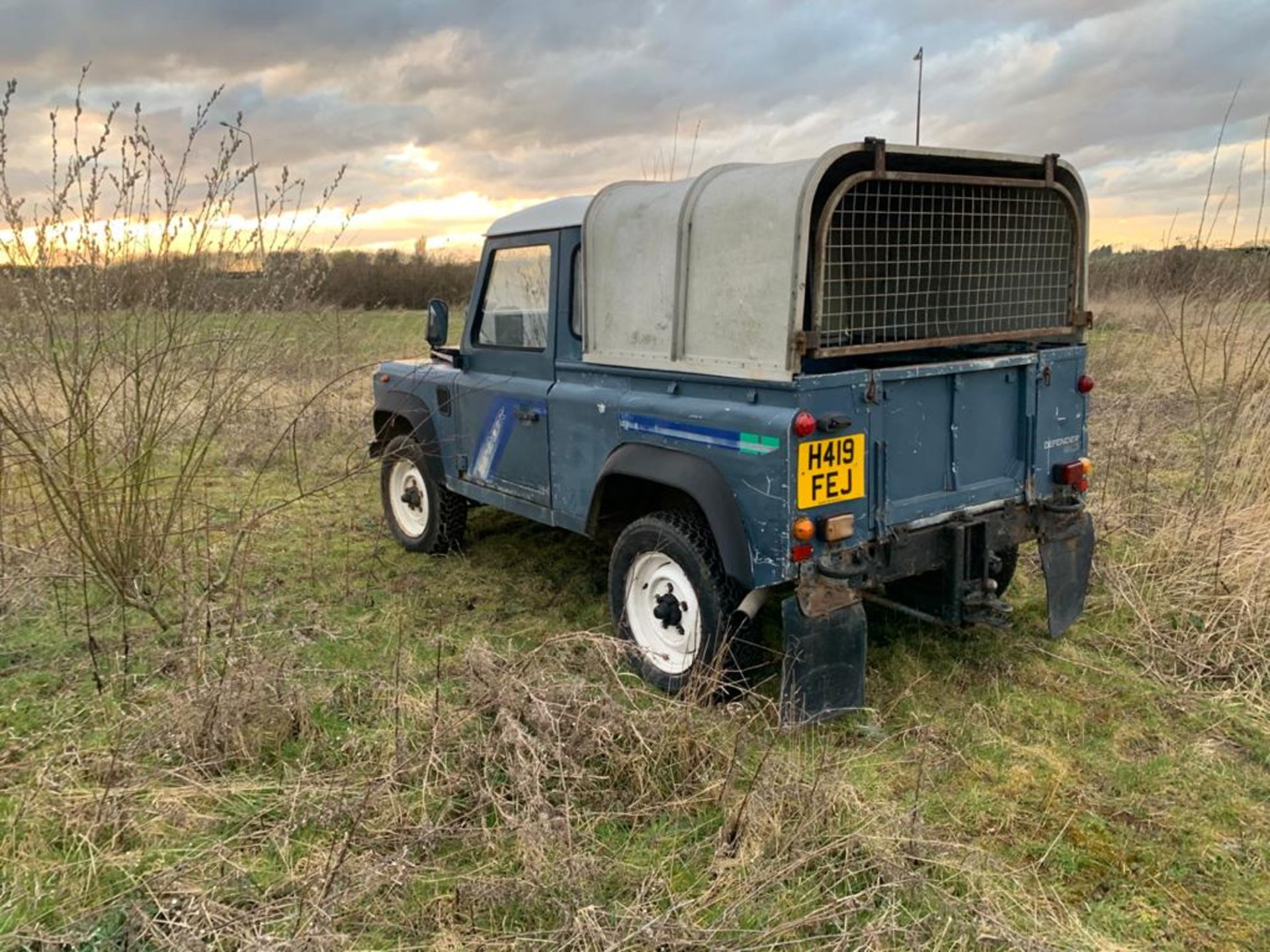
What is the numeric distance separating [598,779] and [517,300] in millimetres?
2882

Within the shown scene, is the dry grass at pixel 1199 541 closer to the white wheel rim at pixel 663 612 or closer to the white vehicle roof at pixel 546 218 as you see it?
the white wheel rim at pixel 663 612

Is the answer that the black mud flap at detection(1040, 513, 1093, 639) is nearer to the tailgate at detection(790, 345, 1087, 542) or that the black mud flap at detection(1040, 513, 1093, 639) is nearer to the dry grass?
the tailgate at detection(790, 345, 1087, 542)

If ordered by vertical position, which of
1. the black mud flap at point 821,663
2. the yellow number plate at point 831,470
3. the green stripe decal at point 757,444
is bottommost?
the black mud flap at point 821,663

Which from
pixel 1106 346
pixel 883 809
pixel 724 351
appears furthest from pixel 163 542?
pixel 1106 346

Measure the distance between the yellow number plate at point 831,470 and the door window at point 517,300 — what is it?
6.17 feet

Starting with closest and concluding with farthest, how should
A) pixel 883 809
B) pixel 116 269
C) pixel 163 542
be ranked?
1. pixel 883 809
2. pixel 116 269
3. pixel 163 542

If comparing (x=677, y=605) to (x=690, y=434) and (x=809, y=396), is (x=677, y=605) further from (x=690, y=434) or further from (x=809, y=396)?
(x=809, y=396)

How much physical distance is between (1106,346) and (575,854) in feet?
43.5

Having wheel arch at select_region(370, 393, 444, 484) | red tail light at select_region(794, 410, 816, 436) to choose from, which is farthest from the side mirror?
red tail light at select_region(794, 410, 816, 436)

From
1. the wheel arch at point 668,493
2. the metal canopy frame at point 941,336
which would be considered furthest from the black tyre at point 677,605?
the metal canopy frame at point 941,336

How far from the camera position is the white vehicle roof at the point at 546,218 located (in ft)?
14.8

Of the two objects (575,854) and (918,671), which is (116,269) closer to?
(575,854)

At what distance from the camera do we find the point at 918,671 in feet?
13.7

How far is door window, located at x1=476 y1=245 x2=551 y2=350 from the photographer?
15.5 feet
